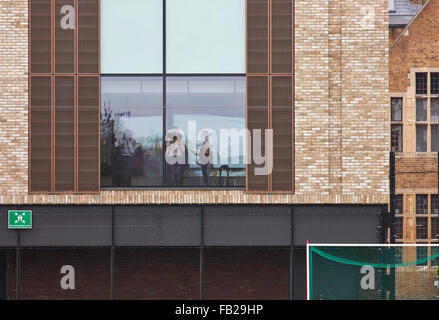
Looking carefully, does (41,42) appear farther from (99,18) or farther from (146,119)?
(146,119)

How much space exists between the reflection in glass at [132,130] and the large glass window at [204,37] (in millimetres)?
981

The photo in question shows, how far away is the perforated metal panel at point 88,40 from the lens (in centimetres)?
1427

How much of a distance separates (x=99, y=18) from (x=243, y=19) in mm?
3748

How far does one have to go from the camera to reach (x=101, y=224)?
14180 mm

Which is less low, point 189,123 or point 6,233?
point 189,123

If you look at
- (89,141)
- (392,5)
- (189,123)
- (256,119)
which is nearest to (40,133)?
(89,141)

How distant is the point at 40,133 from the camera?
14305 mm

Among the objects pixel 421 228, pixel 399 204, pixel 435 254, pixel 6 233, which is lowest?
pixel 435 254

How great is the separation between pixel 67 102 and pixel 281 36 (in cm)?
583

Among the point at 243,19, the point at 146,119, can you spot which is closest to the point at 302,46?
the point at 243,19

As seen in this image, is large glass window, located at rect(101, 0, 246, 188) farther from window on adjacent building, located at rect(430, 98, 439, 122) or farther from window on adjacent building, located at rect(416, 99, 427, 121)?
window on adjacent building, located at rect(430, 98, 439, 122)

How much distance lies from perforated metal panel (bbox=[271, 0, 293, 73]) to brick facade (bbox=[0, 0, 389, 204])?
0.21 metres

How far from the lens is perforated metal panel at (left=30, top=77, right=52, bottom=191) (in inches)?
562

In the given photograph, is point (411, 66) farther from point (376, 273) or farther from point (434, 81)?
point (376, 273)
